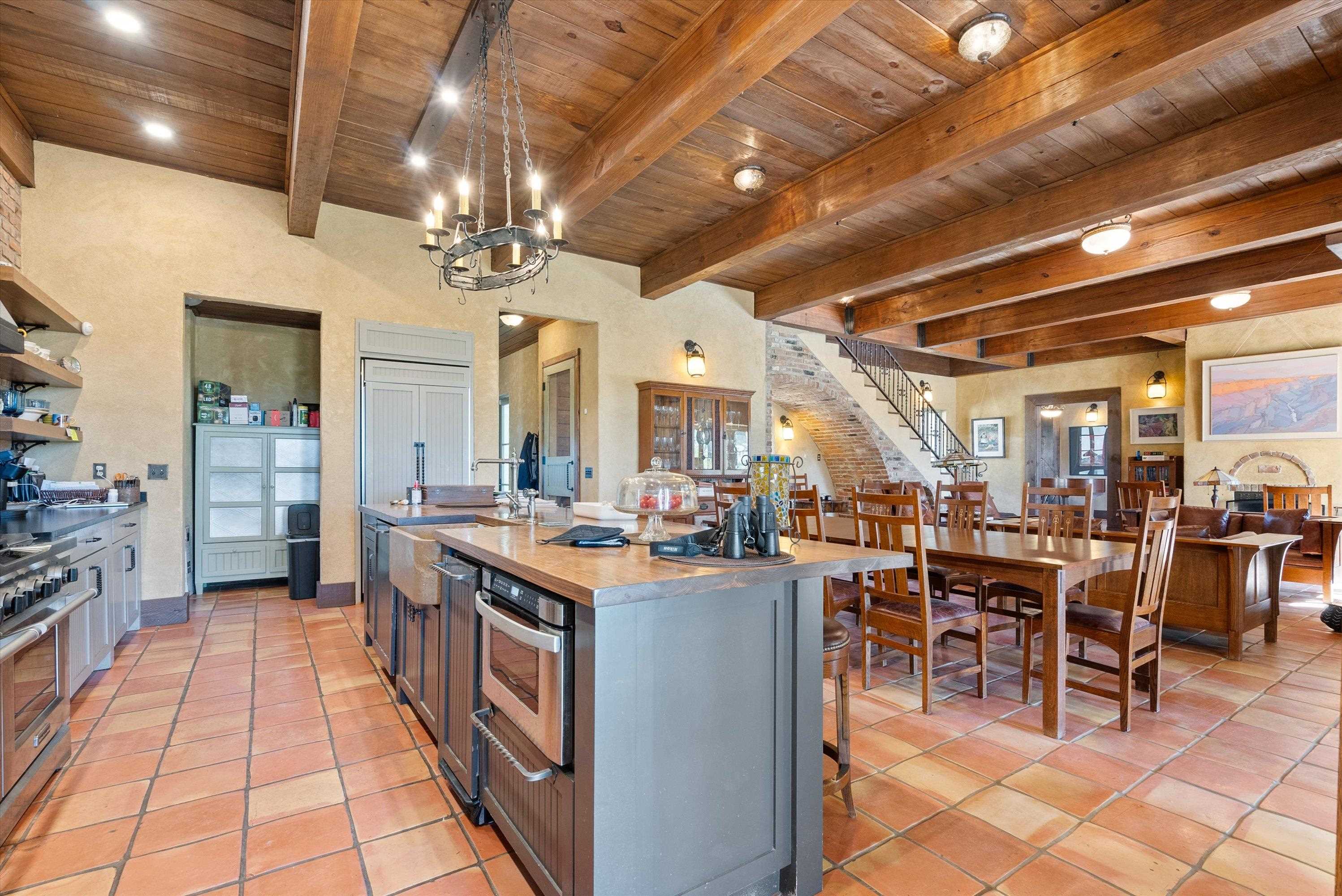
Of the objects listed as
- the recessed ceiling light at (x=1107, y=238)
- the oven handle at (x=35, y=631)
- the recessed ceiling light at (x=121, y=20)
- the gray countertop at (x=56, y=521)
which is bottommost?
the oven handle at (x=35, y=631)

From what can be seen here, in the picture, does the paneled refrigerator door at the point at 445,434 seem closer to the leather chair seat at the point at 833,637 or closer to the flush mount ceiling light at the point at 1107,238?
the leather chair seat at the point at 833,637

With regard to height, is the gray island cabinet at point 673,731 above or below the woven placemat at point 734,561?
below

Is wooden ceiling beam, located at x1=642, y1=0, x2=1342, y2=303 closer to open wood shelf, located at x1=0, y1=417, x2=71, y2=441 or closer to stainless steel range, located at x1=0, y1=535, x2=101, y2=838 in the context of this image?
stainless steel range, located at x1=0, y1=535, x2=101, y2=838

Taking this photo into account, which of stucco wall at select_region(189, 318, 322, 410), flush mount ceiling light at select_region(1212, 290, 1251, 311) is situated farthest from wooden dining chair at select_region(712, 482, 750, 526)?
flush mount ceiling light at select_region(1212, 290, 1251, 311)

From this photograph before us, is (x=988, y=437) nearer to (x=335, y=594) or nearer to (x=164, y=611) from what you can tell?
(x=335, y=594)

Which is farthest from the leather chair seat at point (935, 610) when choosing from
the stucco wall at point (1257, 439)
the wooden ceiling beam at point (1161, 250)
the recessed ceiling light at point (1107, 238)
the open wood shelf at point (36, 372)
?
the stucco wall at point (1257, 439)

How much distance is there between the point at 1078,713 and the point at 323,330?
5574 millimetres

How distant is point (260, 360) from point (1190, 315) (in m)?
10.0

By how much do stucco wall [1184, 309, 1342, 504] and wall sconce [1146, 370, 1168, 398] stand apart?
0.71 metres

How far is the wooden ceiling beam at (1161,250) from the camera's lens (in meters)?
4.16

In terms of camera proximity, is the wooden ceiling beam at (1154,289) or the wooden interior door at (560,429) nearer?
the wooden ceiling beam at (1154,289)

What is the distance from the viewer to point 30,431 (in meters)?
3.30

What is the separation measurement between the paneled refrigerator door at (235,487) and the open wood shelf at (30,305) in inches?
62.2

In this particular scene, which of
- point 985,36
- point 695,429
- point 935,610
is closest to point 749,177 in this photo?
point 985,36
